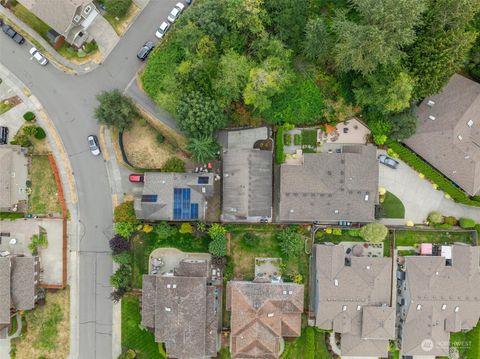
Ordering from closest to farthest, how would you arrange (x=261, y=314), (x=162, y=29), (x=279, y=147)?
(x=261, y=314) < (x=279, y=147) < (x=162, y=29)

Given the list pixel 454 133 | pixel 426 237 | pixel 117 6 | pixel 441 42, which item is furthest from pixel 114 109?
pixel 426 237

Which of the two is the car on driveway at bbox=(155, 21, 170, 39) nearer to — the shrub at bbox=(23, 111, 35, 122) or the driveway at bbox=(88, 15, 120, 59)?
the driveway at bbox=(88, 15, 120, 59)

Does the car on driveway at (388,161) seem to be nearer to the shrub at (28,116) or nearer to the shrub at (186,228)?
the shrub at (186,228)

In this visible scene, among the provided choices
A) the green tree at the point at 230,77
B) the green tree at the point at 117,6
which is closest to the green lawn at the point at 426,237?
the green tree at the point at 230,77

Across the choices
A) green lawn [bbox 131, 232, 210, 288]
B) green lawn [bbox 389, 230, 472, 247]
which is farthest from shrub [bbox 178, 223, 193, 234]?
green lawn [bbox 389, 230, 472, 247]

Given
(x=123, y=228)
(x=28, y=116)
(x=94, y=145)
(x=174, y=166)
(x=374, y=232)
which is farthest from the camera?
(x=28, y=116)

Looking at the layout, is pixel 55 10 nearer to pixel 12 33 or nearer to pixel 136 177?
pixel 12 33
